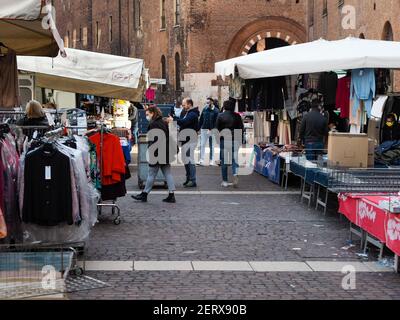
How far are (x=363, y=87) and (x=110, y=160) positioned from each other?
5.14 metres

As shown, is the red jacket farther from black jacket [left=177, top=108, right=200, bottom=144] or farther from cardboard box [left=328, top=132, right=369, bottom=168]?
black jacket [left=177, top=108, right=200, bottom=144]

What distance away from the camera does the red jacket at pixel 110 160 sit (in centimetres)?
1030

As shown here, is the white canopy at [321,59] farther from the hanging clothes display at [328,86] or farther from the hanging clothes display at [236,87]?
the hanging clothes display at [236,87]

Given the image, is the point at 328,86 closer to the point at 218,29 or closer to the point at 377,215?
the point at 377,215

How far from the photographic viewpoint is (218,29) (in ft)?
120

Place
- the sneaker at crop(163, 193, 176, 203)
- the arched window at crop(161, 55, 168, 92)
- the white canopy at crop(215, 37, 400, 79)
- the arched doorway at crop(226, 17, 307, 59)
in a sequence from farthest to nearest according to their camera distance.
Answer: the arched window at crop(161, 55, 168, 92) → the arched doorway at crop(226, 17, 307, 59) → the white canopy at crop(215, 37, 400, 79) → the sneaker at crop(163, 193, 176, 203)

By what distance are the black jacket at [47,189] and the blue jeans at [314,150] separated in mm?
6139

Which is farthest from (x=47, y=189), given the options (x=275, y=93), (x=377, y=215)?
(x=275, y=93)

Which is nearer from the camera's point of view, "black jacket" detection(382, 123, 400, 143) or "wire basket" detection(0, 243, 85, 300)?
"wire basket" detection(0, 243, 85, 300)

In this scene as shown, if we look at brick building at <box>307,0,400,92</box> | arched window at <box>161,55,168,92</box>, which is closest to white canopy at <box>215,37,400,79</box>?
brick building at <box>307,0,400,92</box>

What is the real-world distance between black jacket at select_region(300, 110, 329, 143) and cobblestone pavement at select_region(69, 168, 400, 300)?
1.17 metres

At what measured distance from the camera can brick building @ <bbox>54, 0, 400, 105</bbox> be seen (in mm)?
28763

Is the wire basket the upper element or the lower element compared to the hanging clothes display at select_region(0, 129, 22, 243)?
lower

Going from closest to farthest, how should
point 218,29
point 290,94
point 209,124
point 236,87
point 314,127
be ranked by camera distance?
point 314,127 < point 290,94 < point 236,87 < point 209,124 < point 218,29
